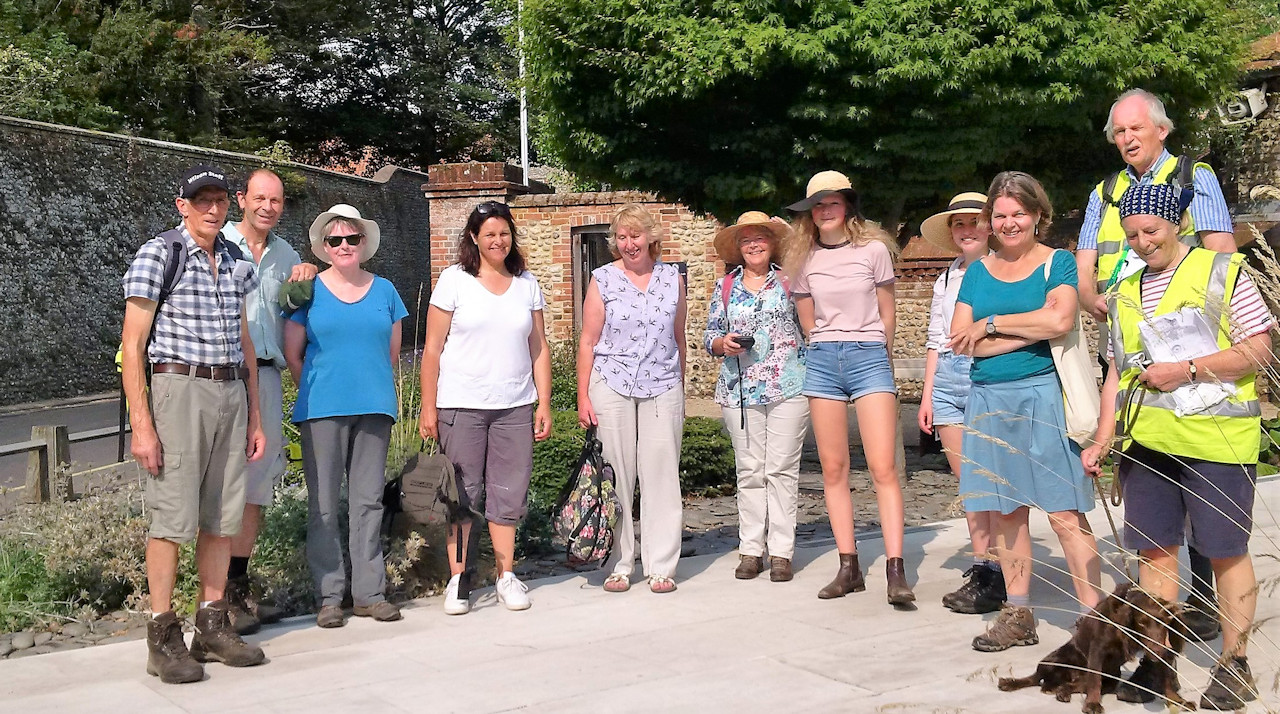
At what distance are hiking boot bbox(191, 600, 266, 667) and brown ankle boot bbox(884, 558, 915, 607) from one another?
2.65m

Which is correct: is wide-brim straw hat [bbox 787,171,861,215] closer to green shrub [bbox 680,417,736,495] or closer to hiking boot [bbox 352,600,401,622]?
hiking boot [bbox 352,600,401,622]

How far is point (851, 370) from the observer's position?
5.88m

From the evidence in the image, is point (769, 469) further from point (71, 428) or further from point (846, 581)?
point (71, 428)

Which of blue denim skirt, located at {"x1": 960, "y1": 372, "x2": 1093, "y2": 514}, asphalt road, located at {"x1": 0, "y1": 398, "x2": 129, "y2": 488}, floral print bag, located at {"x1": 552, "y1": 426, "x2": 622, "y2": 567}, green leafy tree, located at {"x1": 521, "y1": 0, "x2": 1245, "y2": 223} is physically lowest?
asphalt road, located at {"x1": 0, "y1": 398, "x2": 129, "y2": 488}

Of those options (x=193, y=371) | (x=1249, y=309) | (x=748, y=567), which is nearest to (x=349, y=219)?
(x=193, y=371)

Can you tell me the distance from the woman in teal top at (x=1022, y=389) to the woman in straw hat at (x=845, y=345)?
0.86 metres

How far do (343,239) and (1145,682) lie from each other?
362cm

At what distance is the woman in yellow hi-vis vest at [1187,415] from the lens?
397 centimetres

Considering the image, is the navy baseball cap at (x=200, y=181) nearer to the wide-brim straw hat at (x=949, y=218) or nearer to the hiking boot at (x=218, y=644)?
the hiking boot at (x=218, y=644)

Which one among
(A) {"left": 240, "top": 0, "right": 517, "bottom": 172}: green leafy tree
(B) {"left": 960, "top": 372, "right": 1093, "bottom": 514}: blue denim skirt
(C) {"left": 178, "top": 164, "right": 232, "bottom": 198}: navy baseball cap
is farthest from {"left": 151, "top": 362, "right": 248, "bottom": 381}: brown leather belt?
(A) {"left": 240, "top": 0, "right": 517, "bottom": 172}: green leafy tree

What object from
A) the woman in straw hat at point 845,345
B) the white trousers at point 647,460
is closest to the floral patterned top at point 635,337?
the white trousers at point 647,460

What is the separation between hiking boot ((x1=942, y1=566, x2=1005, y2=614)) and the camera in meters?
5.55

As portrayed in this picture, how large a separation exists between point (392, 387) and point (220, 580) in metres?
1.11

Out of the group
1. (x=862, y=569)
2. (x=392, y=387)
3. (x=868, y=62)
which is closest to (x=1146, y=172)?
(x=862, y=569)
